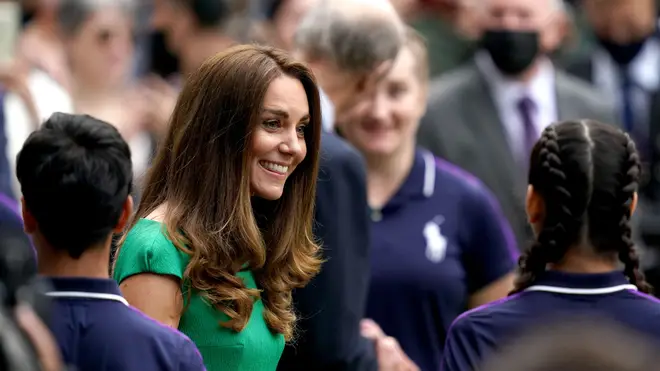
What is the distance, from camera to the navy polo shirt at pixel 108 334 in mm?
3250

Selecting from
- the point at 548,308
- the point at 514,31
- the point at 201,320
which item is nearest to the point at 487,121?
the point at 514,31

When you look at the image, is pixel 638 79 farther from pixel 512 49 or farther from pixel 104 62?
pixel 104 62

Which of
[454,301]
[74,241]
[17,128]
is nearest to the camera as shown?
[74,241]

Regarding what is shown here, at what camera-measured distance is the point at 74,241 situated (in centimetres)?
335

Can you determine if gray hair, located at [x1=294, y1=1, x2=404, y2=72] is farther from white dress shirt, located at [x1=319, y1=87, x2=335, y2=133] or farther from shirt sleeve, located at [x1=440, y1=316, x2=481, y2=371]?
shirt sleeve, located at [x1=440, y1=316, x2=481, y2=371]

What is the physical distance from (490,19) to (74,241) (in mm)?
4355

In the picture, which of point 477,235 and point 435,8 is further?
point 435,8

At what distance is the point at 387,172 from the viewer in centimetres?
561

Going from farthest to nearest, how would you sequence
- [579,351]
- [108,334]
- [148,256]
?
[148,256], [108,334], [579,351]

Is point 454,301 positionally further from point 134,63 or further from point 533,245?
point 134,63

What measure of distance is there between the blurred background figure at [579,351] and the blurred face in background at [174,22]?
6831mm

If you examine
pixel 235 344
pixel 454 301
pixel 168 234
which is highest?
pixel 168 234

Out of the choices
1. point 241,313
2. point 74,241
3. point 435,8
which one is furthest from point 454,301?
point 435,8

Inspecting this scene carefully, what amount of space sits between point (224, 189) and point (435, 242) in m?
1.67
